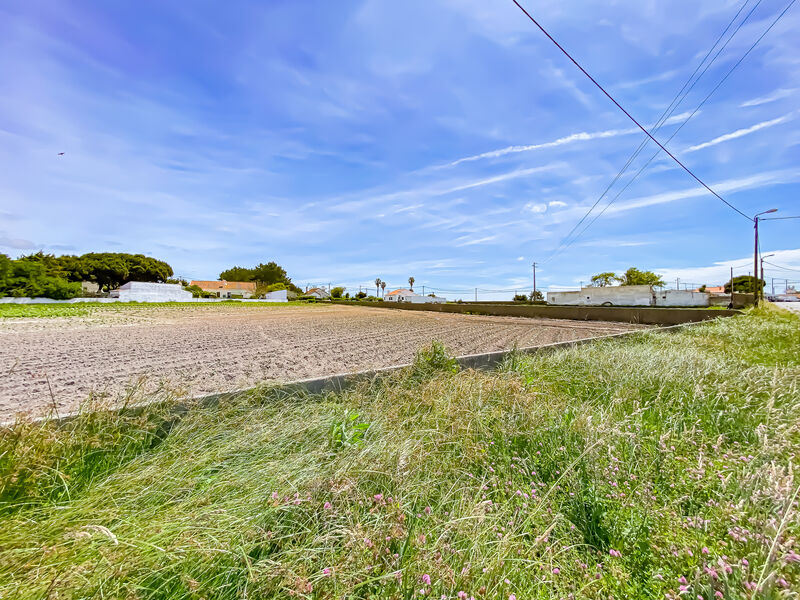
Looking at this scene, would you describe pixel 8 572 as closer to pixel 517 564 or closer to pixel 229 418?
pixel 229 418

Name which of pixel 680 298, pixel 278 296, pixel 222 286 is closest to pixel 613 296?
pixel 680 298

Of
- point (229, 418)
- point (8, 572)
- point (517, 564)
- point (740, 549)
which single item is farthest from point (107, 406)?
point (740, 549)

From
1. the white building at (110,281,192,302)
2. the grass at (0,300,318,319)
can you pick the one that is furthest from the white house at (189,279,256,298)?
the grass at (0,300,318,319)

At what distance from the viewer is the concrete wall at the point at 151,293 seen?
1804 inches

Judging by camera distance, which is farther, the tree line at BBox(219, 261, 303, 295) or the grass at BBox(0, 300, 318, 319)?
the tree line at BBox(219, 261, 303, 295)

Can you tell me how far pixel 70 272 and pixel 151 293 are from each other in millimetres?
14423

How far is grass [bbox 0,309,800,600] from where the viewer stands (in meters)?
1.26

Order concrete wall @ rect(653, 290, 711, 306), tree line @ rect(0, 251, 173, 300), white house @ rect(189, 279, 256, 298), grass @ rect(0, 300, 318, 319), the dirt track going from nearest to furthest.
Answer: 1. the dirt track
2. grass @ rect(0, 300, 318, 319)
3. tree line @ rect(0, 251, 173, 300)
4. concrete wall @ rect(653, 290, 711, 306)
5. white house @ rect(189, 279, 256, 298)

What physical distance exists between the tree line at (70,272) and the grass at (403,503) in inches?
1732

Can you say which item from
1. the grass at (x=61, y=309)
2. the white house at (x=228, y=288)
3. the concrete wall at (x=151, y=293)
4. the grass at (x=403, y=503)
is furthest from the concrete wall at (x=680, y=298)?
the white house at (x=228, y=288)

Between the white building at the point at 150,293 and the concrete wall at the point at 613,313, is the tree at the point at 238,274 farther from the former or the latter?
the concrete wall at the point at 613,313

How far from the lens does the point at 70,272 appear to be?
169 ft

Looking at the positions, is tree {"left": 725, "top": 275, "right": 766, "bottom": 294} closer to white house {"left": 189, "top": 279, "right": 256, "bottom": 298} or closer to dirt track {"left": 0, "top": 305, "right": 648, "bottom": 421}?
dirt track {"left": 0, "top": 305, "right": 648, "bottom": 421}

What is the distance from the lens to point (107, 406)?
2484 mm
